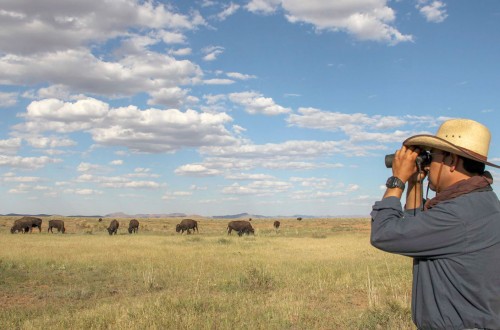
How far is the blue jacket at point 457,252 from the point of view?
7.64 feet

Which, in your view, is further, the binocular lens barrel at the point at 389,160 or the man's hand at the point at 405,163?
the binocular lens barrel at the point at 389,160

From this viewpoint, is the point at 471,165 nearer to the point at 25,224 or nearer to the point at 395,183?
the point at 395,183

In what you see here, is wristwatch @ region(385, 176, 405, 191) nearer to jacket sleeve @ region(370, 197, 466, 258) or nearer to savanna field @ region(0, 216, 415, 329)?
jacket sleeve @ region(370, 197, 466, 258)

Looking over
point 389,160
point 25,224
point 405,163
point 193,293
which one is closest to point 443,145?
point 405,163

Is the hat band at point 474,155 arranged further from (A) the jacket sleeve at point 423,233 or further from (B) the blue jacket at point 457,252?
(A) the jacket sleeve at point 423,233

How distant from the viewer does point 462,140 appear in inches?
98.0

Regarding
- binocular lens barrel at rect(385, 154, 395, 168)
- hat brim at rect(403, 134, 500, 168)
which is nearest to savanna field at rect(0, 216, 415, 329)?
binocular lens barrel at rect(385, 154, 395, 168)

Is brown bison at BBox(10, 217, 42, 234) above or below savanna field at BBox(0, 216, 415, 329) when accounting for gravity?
above

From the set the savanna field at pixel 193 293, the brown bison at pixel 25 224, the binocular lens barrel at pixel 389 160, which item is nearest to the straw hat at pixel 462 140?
the binocular lens barrel at pixel 389 160

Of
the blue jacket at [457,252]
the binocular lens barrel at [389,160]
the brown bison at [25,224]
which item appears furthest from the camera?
the brown bison at [25,224]

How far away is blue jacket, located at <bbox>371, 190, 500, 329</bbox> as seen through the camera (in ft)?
7.64

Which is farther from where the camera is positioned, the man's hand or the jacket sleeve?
the man's hand

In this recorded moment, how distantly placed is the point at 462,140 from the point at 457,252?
2.03 ft

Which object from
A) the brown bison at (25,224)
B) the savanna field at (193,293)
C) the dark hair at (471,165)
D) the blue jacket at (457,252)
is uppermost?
the dark hair at (471,165)
